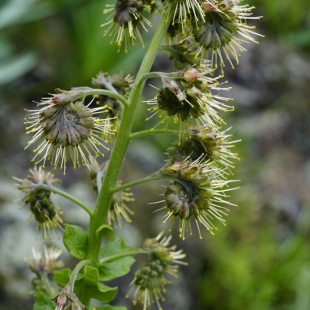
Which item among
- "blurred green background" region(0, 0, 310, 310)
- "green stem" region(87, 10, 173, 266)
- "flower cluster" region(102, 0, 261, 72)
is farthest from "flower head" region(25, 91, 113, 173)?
"blurred green background" region(0, 0, 310, 310)

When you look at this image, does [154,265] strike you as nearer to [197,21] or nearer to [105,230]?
[105,230]

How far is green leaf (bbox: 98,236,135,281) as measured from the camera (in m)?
2.23

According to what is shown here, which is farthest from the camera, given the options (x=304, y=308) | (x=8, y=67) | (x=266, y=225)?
(x=266, y=225)

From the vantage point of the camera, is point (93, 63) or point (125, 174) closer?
point (125, 174)

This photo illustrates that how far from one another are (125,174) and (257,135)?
2818 millimetres

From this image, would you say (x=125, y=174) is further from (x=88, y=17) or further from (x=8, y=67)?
(x=88, y=17)

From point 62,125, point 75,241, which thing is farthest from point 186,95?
point 75,241

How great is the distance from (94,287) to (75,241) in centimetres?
18

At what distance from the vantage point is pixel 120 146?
83.8 inches

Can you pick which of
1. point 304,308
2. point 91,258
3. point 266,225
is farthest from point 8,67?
point 91,258

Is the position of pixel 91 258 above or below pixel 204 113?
below

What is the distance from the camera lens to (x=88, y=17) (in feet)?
23.4

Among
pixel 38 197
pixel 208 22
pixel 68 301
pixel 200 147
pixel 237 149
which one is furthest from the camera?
pixel 237 149

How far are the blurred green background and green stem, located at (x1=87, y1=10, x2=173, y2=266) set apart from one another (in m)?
2.56
